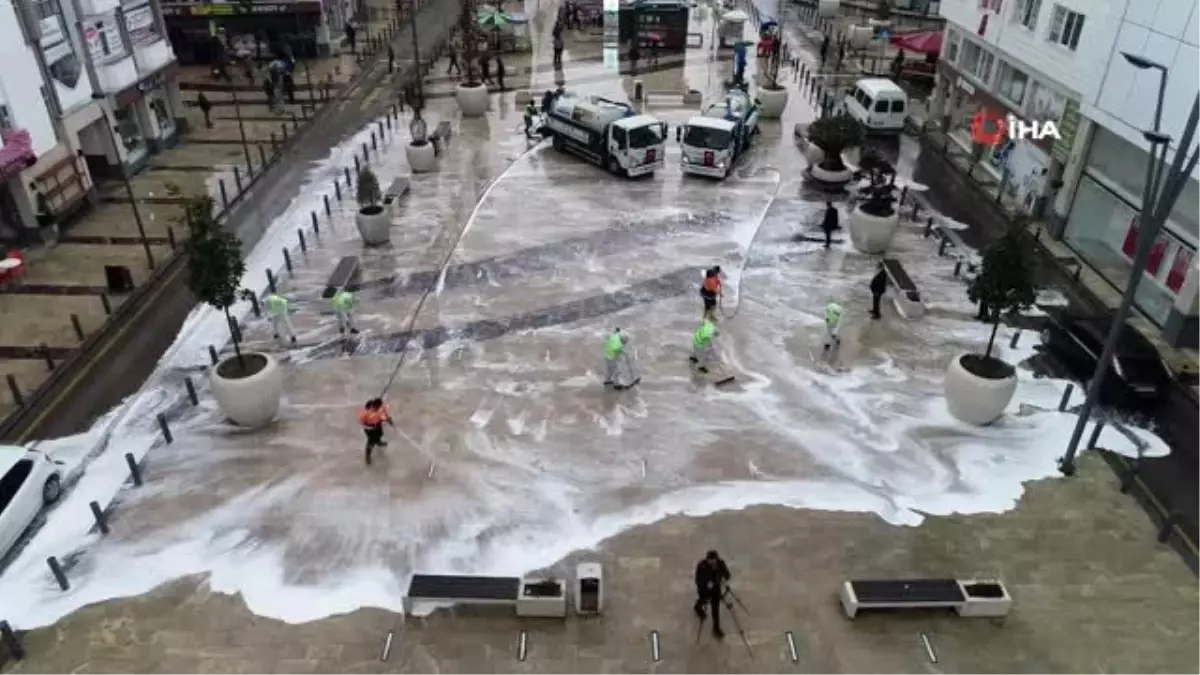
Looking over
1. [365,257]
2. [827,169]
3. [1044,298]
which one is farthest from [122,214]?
[1044,298]

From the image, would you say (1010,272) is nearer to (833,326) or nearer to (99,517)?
(833,326)

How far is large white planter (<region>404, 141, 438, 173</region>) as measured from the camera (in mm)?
28234

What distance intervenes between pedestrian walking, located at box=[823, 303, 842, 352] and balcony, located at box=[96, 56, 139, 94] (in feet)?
80.0

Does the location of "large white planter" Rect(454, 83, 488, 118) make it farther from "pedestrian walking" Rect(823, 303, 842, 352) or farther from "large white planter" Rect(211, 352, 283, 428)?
"pedestrian walking" Rect(823, 303, 842, 352)

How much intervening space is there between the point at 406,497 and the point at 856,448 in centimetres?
852

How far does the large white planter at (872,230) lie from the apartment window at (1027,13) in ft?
33.1

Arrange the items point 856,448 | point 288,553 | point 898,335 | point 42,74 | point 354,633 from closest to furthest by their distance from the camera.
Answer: point 354,633 < point 288,553 < point 856,448 < point 898,335 < point 42,74

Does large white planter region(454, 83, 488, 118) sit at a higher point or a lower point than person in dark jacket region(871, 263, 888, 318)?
higher

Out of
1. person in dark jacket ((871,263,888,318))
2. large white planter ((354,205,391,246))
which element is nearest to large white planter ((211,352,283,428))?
large white planter ((354,205,391,246))

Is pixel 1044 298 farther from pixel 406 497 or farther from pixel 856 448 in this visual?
pixel 406 497

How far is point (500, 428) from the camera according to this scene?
16078 mm

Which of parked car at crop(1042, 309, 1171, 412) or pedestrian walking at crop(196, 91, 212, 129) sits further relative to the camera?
pedestrian walking at crop(196, 91, 212, 129)

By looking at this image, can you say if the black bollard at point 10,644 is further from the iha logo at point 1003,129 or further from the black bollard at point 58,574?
the iha logo at point 1003,129

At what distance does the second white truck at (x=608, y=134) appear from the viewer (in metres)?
27.7
